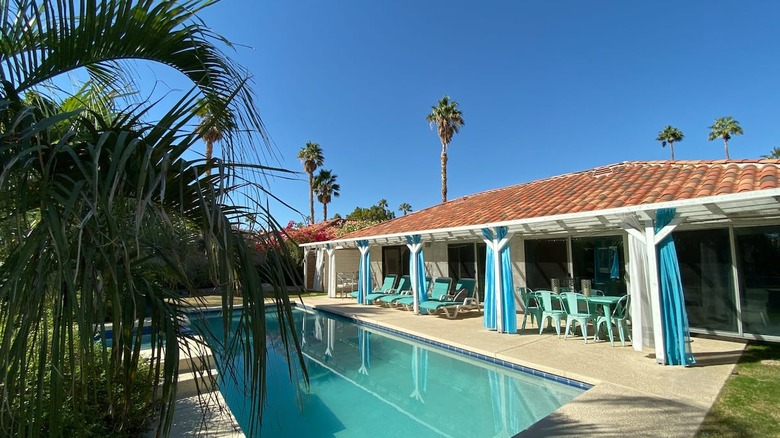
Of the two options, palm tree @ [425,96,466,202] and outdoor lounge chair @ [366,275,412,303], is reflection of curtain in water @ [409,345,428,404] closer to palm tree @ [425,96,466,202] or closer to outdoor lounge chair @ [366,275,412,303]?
outdoor lounge chair @ [366,275,412,303]

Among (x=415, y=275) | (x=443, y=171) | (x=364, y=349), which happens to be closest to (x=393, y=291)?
(x=415, y=275)

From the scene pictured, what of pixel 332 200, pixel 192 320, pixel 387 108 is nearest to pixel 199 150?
pixel 192 320

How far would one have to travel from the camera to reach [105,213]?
4.12 ft

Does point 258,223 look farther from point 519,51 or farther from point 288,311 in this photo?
point 519,51

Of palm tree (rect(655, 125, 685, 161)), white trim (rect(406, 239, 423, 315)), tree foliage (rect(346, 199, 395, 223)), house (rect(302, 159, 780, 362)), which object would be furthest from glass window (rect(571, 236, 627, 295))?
palm tree (rect(655, 125, 685, 161))

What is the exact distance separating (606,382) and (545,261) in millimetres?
8265

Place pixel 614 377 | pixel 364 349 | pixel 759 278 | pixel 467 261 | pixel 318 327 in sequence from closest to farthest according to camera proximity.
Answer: pixel 614 377 → pixel 759 278 → pixel 364 349 → pixel 318 327 → pixel 467 261

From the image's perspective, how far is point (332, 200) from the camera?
4622 centimetres

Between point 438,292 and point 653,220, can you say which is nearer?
point 653,220

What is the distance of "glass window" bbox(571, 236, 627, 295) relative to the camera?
1217 cm

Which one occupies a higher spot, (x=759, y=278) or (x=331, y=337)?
(x=759, y=278)

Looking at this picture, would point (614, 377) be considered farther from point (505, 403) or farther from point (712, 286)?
point (712, 286)

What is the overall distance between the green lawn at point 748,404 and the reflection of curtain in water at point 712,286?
249 cm

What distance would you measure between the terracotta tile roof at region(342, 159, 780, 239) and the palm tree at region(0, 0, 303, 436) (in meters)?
8.93
